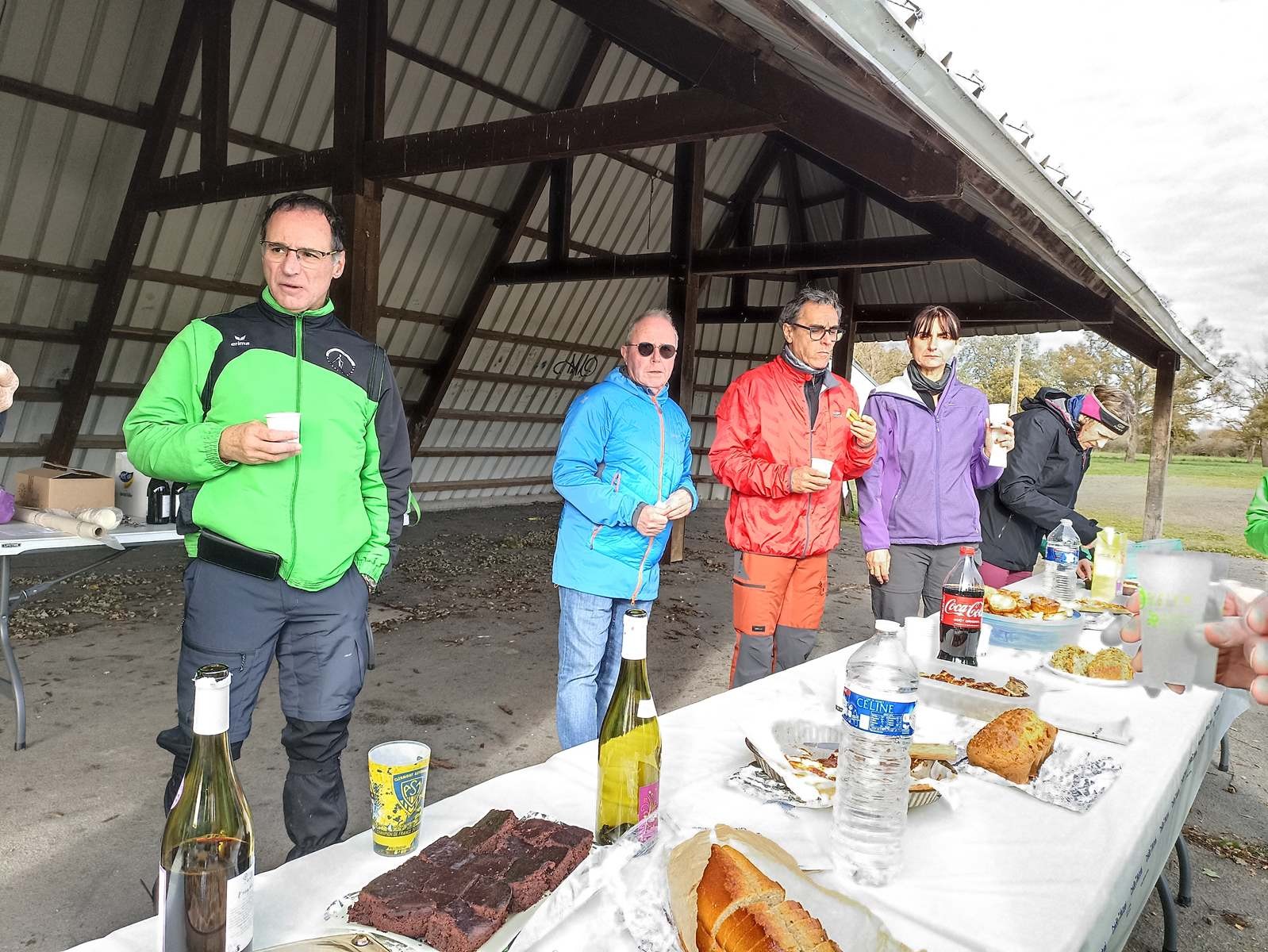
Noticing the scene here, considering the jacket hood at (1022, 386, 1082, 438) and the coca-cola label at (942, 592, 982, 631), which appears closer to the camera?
the coca-cola label at (942, 592, 982, 631)

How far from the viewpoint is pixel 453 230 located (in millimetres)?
9633

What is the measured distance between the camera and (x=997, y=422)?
304cm

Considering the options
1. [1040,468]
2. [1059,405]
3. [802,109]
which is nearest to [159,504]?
[802,109]

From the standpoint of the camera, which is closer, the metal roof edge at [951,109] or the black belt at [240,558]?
the metal roof edge at [951,109]

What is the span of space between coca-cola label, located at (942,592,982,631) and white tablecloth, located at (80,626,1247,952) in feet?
1.46

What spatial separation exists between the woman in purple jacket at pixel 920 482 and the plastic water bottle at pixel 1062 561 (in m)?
0.29

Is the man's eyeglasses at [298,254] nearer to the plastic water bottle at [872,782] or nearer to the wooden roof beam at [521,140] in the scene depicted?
the plastic water bottle at [872,782]

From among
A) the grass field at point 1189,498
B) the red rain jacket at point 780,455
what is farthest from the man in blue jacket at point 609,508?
the grass field at point 1189,498

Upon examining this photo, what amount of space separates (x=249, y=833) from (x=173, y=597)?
6.06 metres

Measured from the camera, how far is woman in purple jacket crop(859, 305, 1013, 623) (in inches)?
125

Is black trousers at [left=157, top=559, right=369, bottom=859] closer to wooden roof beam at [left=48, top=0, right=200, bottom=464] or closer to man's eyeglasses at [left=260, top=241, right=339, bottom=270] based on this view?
man's eyeglasses at [left=260, top=241, right=339, bottom=270]

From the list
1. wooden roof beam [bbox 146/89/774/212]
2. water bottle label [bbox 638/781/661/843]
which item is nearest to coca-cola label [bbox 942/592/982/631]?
water bottle label [bbox 638/781/661/843]

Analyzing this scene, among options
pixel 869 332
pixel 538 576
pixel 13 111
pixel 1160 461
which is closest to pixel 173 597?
pixel 538 576

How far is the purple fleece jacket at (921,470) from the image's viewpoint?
125 inches
